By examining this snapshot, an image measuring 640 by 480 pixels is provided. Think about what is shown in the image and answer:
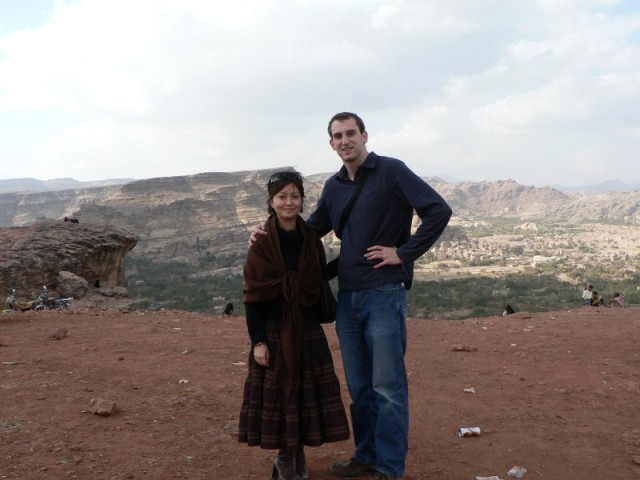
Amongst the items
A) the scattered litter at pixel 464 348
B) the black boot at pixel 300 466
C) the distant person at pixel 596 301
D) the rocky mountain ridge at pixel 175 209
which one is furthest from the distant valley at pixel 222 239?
the black boot at pixel 300 466

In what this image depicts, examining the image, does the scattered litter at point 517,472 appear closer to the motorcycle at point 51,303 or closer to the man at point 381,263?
the man at point 381,263

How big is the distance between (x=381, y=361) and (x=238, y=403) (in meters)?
2.13

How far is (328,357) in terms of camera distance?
294 cm

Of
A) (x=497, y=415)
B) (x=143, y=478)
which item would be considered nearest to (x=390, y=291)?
(x=143, y=478)

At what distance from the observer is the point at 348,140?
2.82 metres

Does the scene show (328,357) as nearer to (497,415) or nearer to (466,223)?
(497,415)

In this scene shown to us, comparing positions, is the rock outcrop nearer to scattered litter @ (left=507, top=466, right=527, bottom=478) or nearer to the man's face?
the man's face

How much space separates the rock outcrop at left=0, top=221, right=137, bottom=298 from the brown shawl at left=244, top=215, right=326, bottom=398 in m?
11.6

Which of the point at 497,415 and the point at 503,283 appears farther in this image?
the point at 503,283

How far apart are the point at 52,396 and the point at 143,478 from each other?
1.83 m

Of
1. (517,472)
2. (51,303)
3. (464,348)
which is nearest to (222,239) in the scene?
(51,303)

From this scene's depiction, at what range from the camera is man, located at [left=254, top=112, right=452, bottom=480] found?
278 centimetres

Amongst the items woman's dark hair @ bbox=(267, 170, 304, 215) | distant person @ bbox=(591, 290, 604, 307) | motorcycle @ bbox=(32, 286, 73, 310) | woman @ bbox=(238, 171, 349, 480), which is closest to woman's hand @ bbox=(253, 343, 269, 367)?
woman @ bbox=(238, 171, 349, 480)

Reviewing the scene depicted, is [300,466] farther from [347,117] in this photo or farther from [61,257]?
[61,257]
